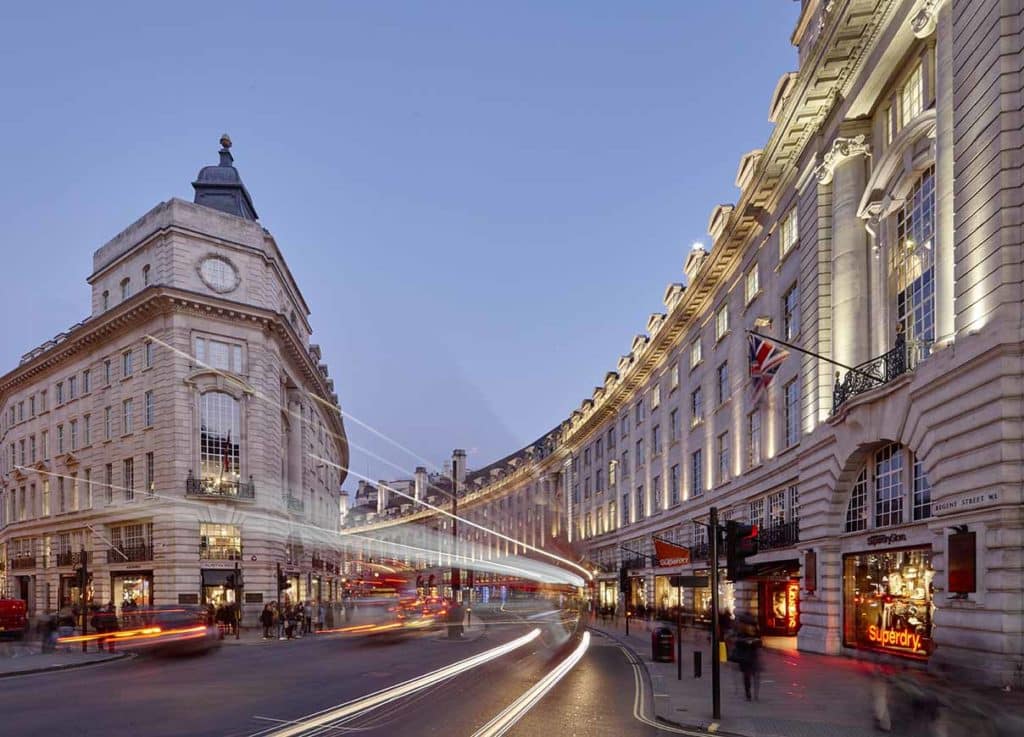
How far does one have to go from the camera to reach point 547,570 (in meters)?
92.7

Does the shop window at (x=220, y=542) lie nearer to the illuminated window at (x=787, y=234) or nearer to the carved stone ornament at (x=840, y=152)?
the illuminated window at (x=787, y=234)

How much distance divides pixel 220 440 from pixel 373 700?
3946 cm

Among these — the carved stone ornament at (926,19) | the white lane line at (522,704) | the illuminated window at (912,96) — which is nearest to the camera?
the white lane line at (522,704)

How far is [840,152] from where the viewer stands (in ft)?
91.9

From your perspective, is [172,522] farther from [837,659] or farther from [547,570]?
[547,570]

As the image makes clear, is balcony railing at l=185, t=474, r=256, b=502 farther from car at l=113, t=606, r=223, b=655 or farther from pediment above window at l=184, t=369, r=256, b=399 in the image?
car at l=113, t=606, r=223, b=655

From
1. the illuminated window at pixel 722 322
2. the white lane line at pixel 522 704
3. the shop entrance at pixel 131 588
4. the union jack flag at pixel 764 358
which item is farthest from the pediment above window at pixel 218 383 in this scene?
the union jack flag at pixel 764 358

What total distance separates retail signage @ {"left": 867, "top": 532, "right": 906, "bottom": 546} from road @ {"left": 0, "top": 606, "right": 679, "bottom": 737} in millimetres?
7282

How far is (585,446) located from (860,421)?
61216 millimetres

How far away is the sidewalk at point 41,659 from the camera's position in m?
27.3

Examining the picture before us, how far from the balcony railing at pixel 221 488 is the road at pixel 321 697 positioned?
852 inches

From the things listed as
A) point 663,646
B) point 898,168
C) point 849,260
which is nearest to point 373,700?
point 663,646

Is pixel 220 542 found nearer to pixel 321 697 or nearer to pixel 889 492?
pixel 321 697

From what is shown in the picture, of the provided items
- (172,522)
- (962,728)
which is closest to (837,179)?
(962,728)
